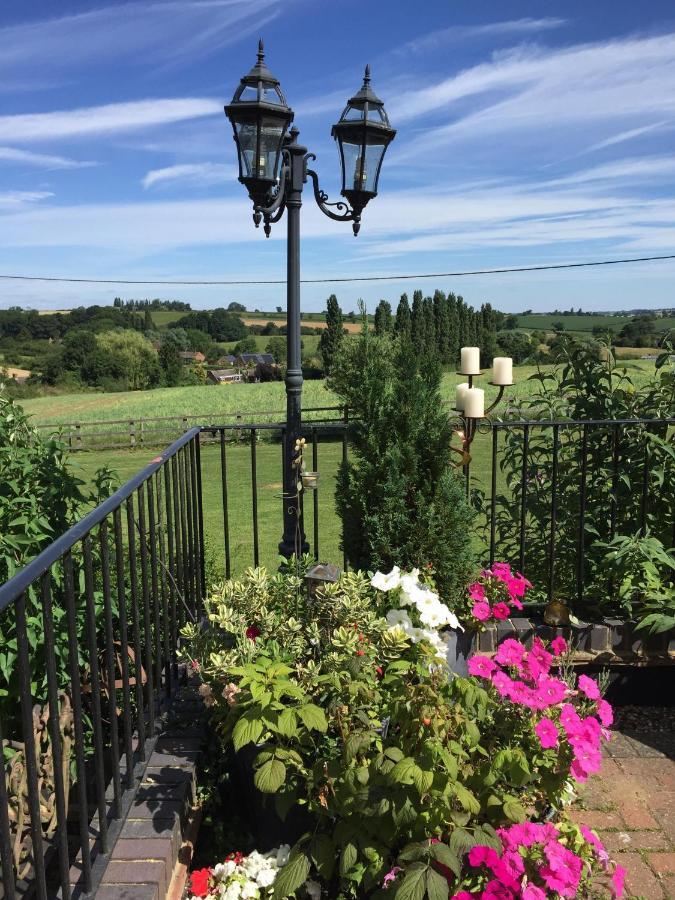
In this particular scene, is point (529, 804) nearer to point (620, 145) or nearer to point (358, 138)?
point (358, 138)

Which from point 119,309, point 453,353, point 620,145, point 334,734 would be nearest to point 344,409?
point 334,734

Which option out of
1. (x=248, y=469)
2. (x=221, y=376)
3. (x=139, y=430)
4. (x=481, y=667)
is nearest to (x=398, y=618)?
(x=481, y=667)

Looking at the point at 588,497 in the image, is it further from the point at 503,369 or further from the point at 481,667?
the point at 481,667

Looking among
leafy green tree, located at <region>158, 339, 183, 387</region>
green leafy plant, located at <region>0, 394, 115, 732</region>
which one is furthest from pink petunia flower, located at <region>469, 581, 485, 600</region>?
leafy green tree, located at <region>158, 339, 183, 387</region>

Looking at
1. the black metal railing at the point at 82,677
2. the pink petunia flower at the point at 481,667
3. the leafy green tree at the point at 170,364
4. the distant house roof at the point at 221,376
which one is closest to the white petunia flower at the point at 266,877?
the black metal railing at the point at 82,677

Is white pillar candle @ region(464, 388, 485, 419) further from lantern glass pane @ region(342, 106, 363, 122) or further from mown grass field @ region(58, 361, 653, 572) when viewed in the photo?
lantern glass pane @ region(342, 106, 363, 122)

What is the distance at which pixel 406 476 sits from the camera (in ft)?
8.66

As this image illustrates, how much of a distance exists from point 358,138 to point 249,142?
621 millimetres

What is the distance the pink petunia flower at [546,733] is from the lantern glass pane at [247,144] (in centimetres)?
275

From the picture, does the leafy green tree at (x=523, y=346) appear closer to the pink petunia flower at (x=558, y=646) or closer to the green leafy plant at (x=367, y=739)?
the pink petunia flower at (x=558, y=646)

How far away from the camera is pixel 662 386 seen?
3367 millimetres

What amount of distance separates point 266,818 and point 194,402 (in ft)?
114

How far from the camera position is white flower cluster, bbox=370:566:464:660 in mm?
2068

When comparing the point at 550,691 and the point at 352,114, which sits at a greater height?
the point at 352,114
